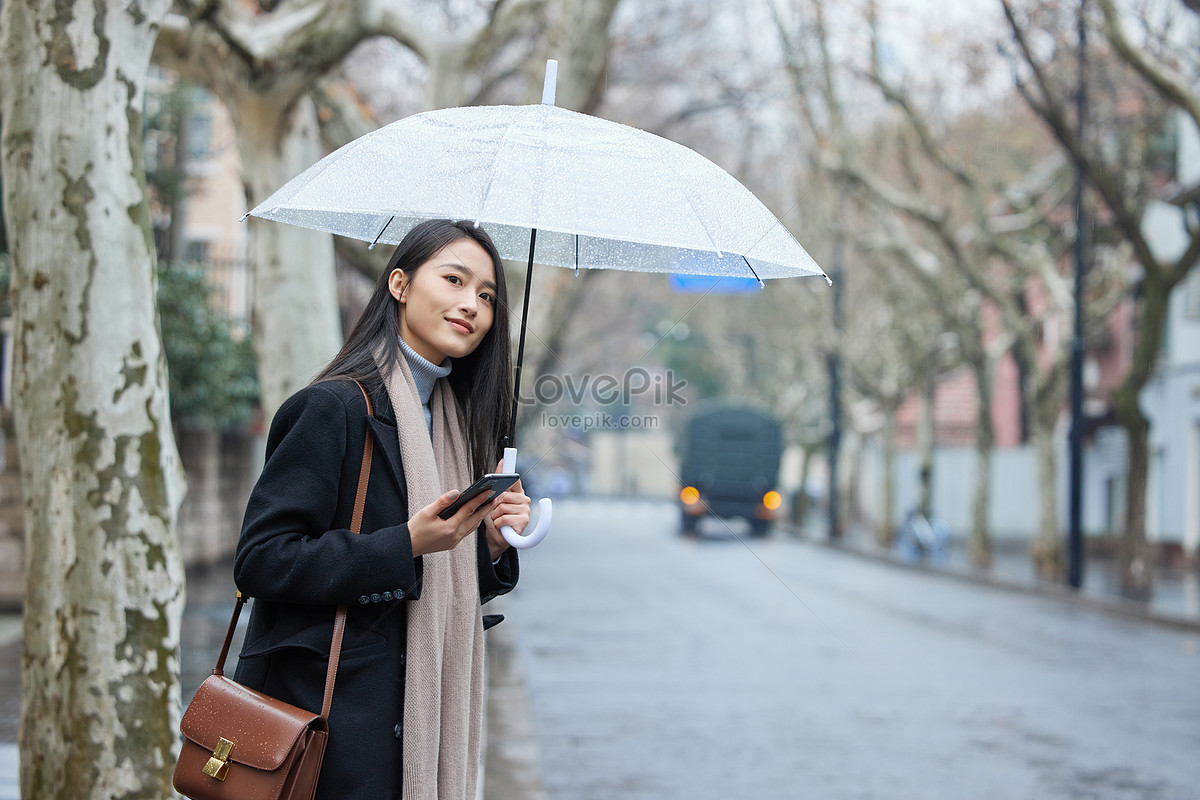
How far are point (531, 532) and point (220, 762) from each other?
72 cm

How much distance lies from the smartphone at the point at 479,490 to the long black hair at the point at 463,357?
328 millimetres

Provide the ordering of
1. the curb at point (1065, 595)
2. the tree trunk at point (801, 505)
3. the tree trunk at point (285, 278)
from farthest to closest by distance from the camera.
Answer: the tree trunk at point (801, 505)
the curb at point (1065, 595)
the tree trunk at point (285, 278)

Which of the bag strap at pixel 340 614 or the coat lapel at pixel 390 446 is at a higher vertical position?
the coat lapel at pixel 390 446

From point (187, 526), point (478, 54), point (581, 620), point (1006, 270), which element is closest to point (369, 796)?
point (478, 54)

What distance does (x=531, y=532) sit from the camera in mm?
2580

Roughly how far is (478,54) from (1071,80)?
14073 mm

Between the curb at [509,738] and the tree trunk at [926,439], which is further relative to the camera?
the tree trunk at [926,439]

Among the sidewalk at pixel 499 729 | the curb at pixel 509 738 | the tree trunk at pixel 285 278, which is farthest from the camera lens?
the tree trunk at pixel 285 278

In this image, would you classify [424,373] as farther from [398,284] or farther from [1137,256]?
[1137,256]

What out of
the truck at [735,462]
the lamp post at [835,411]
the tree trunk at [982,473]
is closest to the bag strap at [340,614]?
the tree trunk at [982,473]

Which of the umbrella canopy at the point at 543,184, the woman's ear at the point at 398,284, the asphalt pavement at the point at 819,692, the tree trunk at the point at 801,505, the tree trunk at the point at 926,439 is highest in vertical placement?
the umbrella canopy at the point at 543,184

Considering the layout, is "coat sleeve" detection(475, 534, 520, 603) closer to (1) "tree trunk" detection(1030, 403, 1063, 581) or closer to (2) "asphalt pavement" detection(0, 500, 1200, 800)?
(2) "asphalt pavement" detection(0, 500, 1200, 800)

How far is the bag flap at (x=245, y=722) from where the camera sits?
89.2 inches

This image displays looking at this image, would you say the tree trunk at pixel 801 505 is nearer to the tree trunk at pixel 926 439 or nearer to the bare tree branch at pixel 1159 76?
the tree trunk at pixel 926 439
